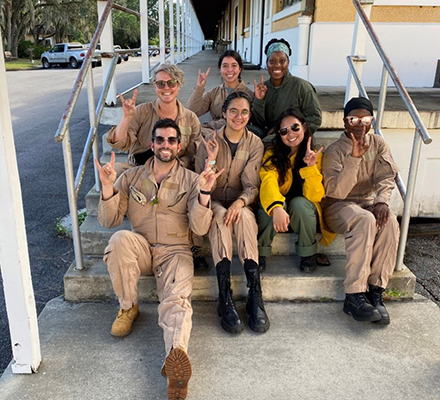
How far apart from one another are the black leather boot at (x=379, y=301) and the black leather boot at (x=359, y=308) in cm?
7

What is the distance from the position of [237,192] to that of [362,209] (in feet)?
2.79

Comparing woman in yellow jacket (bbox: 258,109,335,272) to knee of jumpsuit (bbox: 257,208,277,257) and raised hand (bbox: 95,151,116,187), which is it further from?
raised hand (bbox: 95,151,116,187)

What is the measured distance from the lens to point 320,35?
5.88 metres

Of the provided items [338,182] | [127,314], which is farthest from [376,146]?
[127,314]

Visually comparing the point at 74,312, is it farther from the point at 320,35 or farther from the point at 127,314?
the point at 320,35

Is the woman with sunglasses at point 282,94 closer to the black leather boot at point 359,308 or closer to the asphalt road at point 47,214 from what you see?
the black leather boot at point 359,308

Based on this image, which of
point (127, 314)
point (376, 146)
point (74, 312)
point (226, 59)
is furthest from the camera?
point (226, 59)

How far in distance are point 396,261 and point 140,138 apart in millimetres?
2036

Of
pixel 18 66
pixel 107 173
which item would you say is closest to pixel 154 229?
pixel 107 173

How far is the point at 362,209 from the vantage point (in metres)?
2.85

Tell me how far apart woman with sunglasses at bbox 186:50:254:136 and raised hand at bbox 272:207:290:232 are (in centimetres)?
105

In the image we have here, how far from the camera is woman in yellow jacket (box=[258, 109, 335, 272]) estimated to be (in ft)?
9.32

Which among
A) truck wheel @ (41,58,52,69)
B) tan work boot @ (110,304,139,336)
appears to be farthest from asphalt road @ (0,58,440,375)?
truck wheel @ (41,58,52,69)

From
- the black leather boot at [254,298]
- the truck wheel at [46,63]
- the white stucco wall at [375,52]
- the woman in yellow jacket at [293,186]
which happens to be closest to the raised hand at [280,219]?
the woman in yellow jacket at [293,186]
